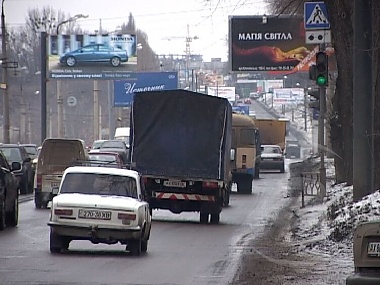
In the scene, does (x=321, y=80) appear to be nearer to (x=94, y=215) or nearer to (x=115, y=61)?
(x=94, y=215)

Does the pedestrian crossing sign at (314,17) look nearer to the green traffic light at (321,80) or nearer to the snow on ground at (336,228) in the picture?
the green traffic light at (321,80)

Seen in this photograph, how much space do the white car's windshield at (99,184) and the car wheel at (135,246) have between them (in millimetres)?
939

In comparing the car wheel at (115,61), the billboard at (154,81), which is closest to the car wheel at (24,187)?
the car wheel at (115,61)

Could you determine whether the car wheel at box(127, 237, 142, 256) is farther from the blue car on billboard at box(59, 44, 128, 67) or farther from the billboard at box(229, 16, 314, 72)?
the blue car on billboard at box(59, 44, 128, 67)

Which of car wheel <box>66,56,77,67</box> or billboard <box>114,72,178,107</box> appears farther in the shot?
billboard <box>114,72,178,107</box>

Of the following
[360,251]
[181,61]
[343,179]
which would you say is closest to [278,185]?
[343,179]

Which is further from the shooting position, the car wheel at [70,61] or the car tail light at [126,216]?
the car wheel at [70,61]

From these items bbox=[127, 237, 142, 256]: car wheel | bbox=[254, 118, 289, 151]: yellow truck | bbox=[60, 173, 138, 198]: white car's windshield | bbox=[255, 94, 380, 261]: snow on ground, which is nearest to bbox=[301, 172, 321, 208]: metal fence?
bbox=[255, 94, 380, 261]: snow on ground

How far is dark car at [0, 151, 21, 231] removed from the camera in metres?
22.0

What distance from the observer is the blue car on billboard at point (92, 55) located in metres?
70.9

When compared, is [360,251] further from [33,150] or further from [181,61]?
[181,61]

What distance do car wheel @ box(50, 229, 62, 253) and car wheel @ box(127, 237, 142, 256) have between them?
1117 mm

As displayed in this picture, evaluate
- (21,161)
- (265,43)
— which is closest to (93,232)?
(21,161)

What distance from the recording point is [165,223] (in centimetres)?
2602
